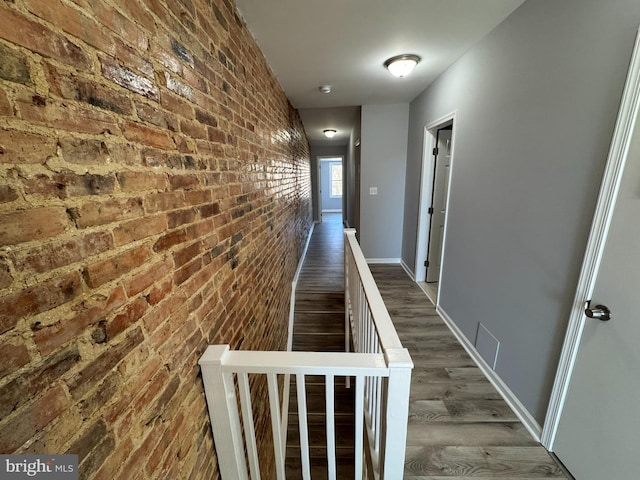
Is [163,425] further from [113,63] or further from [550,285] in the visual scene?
[550,285]

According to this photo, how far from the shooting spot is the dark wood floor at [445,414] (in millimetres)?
1359

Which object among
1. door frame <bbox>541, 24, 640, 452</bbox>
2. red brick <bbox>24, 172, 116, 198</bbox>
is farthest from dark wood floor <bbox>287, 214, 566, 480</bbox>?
red brick <bbox>24, 172, 116, 198</bbox>

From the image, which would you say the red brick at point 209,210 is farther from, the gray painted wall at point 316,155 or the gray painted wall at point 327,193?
the gray painted wall at point 327,193

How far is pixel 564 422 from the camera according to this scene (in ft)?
4.23

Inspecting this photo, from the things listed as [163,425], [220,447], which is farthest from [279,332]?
[163,425]

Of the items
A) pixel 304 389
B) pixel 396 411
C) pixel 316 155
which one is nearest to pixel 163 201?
pixel 304 389

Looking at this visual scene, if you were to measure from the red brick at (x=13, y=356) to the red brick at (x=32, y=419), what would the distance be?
8 centimetres

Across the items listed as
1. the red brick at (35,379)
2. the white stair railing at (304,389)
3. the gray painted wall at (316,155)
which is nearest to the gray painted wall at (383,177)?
the white stair railing at (304,389)

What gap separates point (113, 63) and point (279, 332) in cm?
235

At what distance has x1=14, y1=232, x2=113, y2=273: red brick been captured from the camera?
41 centimetres

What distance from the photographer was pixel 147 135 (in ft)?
2.24

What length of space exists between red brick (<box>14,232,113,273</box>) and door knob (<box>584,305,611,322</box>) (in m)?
1.86

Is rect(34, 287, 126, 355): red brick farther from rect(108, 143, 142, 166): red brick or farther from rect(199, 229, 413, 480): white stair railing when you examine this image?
rect(199, 229, 413, 480): white stair railing

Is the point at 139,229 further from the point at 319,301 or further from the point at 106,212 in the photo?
the point at 319,301
